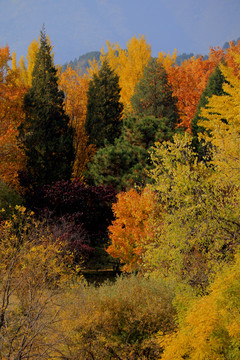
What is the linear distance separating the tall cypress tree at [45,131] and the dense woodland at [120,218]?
8cm

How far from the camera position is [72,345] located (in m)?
10.4

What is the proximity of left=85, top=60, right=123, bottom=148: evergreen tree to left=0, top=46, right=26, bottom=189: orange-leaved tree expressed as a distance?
18.6ft

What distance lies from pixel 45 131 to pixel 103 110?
551cm

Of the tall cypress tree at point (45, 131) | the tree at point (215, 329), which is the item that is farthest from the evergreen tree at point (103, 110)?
the tree at point (215, 329)

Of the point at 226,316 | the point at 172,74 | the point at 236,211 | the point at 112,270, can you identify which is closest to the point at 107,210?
the point at 112,270

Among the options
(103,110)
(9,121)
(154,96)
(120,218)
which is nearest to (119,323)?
(120,218)

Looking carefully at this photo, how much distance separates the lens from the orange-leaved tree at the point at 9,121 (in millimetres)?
22531

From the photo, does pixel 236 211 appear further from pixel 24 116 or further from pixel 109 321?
pixel 24 116

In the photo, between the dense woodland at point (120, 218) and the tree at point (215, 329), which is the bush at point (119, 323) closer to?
the dense woodland at point (120, 218)

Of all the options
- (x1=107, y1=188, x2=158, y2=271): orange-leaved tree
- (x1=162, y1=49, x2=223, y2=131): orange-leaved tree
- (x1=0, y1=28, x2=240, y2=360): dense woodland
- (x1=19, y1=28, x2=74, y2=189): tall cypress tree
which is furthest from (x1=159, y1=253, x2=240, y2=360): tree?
(x1=162, y1=49, x2=223, y2=131): orange-leaved tree

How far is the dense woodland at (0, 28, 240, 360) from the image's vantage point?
971 cm

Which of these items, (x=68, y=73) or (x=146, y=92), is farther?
(x=68, y=73)

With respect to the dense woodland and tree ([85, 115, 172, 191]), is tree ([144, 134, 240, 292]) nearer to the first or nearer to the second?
the dense woodland

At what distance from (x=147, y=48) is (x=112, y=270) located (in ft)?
102
